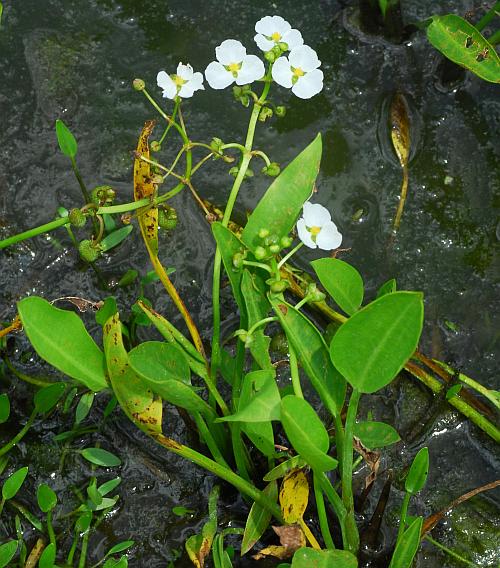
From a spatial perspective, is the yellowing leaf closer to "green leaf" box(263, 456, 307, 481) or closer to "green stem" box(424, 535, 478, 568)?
"green leaf" box(263, 456, 307, 481)

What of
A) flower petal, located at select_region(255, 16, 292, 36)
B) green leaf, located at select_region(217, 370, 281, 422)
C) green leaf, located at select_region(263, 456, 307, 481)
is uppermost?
flower petal, located at select_region(255, 16, 292, 36)

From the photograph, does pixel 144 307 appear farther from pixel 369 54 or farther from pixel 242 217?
pixel 369 54

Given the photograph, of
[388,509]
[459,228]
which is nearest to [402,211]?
[459,228]

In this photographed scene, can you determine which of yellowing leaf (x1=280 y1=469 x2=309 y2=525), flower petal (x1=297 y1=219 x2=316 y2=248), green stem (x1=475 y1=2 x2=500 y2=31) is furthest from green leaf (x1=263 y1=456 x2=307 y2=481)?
green stem (x1=475 y1=2 x2=500 y2=31)

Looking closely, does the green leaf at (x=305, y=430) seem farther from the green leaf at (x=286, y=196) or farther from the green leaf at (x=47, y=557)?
the green leaf at (x=47, y=557)

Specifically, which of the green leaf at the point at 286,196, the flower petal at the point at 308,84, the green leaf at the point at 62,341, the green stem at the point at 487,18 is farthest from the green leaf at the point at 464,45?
the green leaf at the point at 62,341

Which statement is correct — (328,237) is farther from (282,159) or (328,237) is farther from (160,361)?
(282,159)
